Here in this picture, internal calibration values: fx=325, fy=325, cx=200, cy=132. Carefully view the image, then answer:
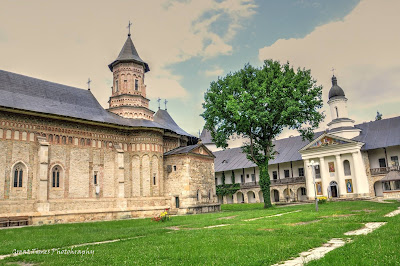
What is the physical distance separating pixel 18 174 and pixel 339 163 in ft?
116

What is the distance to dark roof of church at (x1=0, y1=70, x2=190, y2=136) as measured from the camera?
77.7 feet

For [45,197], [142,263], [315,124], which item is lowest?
[142,263]

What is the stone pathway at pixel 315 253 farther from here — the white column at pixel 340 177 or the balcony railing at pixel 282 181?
the balcony railing at pixel 282 181

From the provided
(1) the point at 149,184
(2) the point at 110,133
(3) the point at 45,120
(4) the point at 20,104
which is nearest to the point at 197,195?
(1) the point at 149,184

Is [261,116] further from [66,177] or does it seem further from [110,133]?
[66,177]

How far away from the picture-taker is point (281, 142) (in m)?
52.0

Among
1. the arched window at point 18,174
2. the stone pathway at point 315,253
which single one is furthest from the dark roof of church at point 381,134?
the arched window at point 18,174

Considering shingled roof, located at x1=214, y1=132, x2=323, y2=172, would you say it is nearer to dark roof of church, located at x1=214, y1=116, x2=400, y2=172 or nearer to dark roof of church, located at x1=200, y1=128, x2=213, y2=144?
dark roof of church, located at x1=214, y1=116, x2=400, y2=172

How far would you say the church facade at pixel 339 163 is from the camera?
39625 millimetres

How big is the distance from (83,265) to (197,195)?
78.3 feet

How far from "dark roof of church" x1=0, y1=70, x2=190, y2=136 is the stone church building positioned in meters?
0.07

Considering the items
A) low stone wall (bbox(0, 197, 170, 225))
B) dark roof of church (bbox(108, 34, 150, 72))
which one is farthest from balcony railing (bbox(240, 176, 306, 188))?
dark roof of church (bbox(108, 34, 150, 72))

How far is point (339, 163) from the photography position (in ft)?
135

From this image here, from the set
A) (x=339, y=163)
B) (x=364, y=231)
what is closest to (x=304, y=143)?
(x=339, y=163)
